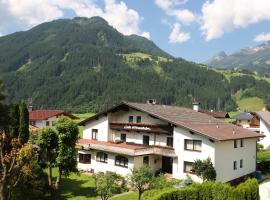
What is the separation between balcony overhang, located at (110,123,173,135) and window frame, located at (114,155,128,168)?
183 inches

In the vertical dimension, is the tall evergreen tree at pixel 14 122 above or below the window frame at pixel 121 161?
above

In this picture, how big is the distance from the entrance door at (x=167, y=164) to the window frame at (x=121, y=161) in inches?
195

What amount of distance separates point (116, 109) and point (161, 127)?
868 centimetres

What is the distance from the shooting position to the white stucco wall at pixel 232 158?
40.0 metres

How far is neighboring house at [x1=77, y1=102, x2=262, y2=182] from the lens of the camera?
133 feet

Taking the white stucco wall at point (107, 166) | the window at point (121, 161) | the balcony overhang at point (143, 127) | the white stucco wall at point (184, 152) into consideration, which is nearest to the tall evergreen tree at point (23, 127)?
the white stucco wall at point (107, 166)

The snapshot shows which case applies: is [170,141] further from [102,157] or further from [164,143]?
[102,157]

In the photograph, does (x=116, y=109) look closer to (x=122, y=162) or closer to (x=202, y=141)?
(x=122, y=162)

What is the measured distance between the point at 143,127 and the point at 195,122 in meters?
6.72

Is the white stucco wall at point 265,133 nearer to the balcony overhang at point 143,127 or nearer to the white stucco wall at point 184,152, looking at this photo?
the balcony overhang at point 143,127

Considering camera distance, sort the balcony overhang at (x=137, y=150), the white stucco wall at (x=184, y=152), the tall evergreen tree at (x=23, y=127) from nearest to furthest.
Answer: the white stucco wall at (x=184, y=152) → the balcony overhang at (x=137, y=150) → the tall evergreen tree at (x=23, y=127)

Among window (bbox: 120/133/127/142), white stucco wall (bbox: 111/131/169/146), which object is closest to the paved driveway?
white stucco wall (bbox: 111/131/169/146)

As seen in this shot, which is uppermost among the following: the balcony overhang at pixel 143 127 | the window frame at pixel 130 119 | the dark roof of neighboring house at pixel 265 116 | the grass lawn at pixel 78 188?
the dark roof of neighboring house at pixel 265 116

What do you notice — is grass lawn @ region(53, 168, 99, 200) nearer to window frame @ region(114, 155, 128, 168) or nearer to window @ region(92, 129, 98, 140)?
window frame @ region(114, 155, 128, 168)
